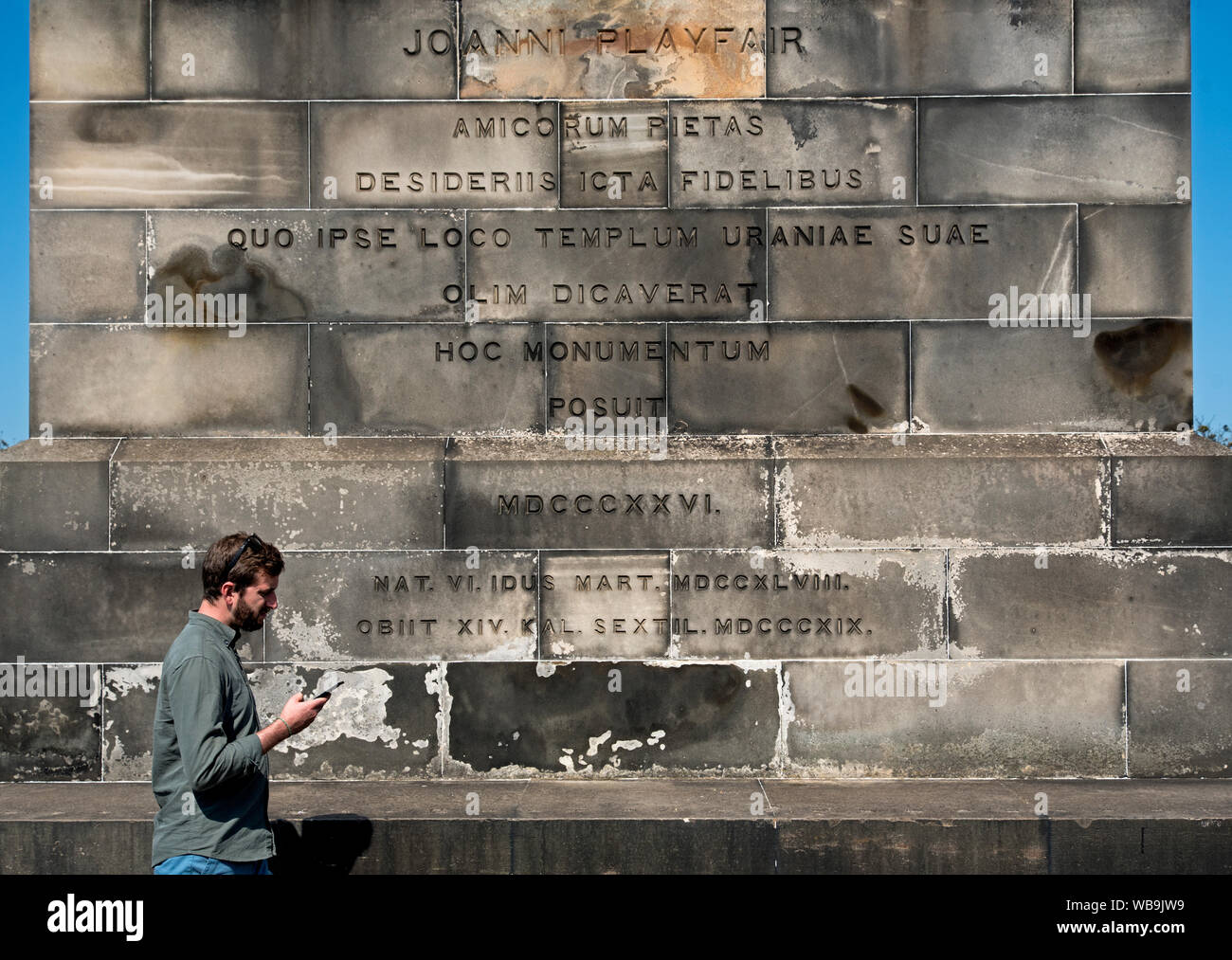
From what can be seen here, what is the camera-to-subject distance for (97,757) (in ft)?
Result: 26.1

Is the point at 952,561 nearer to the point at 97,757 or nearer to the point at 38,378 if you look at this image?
the point at 97,757

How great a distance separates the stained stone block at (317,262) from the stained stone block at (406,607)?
1.95 metres

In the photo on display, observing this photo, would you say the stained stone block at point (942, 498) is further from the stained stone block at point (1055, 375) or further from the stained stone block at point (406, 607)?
the stained stone block at point (406, 607)

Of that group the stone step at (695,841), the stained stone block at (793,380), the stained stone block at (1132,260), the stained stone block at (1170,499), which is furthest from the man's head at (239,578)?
the stained stone block at (1132,260)

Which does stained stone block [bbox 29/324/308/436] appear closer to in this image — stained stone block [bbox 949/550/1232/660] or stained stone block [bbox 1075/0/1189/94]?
stained stone block [bbox 949/550/1232/660]

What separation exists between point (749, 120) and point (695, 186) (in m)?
0.67

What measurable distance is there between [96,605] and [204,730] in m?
4.54

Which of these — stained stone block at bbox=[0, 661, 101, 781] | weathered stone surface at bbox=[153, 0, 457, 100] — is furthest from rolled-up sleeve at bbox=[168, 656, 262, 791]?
weathered stone surface at bbox=[153, 0, 457, 100]

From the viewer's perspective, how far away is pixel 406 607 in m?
8.06

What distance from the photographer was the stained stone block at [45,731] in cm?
795

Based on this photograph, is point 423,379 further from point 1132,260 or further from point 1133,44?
point 1133,44

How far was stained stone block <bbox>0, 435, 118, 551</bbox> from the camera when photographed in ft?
26.6

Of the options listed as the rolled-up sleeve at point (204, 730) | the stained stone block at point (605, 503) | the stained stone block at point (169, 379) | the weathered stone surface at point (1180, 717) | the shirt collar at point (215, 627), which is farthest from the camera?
the stained stone block at point (169, 379)

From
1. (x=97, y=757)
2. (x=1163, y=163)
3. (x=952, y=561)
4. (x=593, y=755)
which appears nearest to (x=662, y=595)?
(x=593, y=755)
